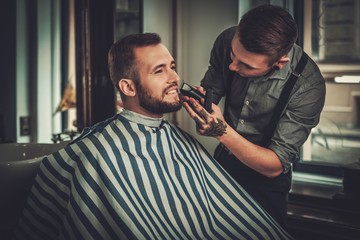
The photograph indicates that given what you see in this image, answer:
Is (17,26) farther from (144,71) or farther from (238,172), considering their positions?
(238,172)

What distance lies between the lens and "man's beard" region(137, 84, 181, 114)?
1.69 meters

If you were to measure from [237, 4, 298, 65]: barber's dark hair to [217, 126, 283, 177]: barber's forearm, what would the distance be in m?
0.34

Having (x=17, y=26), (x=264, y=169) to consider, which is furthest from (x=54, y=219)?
(x=17, y=26)

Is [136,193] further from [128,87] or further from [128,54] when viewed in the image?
[128,54]

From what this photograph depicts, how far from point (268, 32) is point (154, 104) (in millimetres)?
538

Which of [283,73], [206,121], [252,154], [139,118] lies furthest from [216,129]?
[283,73]

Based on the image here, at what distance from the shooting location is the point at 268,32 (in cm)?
156

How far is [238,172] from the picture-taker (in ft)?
6.51

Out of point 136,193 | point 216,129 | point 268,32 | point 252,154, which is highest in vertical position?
point 268,32

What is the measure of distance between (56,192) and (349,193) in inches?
59.5

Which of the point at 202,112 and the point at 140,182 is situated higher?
the point at 202,112

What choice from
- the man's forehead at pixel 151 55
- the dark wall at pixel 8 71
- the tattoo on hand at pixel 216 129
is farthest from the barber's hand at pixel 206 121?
the dark wall at pixel 8 71

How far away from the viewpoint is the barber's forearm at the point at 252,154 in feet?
5.38

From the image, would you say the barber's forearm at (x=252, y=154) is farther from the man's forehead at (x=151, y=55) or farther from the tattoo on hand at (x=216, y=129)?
the man's forehead at (x=151, y=55)
